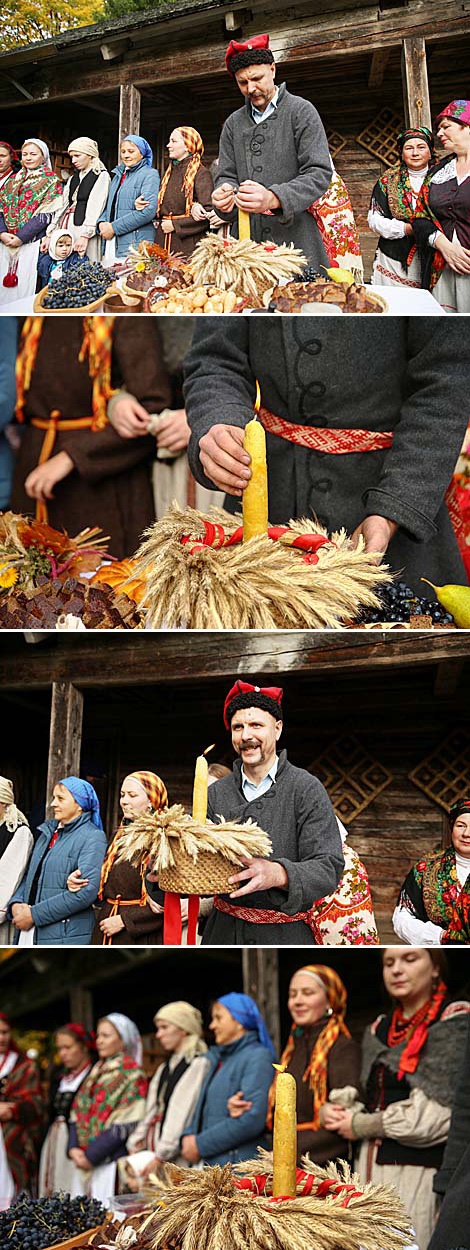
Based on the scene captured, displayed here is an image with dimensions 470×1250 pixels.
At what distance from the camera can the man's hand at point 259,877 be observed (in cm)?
275

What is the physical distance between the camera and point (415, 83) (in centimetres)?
399

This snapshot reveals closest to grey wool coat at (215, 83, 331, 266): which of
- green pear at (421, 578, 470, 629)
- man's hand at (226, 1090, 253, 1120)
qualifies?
green pear at (421, 578, 470, 629)

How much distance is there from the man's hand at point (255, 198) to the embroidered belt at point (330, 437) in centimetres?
63

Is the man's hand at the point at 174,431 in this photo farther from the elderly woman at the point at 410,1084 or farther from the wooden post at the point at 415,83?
the elderly woman at the point at 410,1084

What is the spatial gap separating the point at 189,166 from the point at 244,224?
66 centimetres

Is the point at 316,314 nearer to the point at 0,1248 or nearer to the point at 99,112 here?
the point at 99,112

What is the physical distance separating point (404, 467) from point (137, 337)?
4.00ft

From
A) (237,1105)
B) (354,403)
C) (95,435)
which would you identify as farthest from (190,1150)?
(354,403)

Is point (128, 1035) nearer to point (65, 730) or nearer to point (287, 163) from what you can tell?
point (65, 730)

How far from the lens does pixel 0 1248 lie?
2242 mm

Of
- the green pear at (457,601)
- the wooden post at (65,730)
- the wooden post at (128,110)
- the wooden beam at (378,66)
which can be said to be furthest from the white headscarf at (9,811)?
the wooden beam at (378,66)

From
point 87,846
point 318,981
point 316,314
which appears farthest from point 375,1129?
point 316,314

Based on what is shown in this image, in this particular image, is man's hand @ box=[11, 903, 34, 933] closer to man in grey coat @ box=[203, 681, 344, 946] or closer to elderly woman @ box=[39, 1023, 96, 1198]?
man in grey coat @ box=[203, 681, 344, 946]

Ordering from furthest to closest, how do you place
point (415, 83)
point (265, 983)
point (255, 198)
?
point (265, 983) → point (415, 83) → point (255, 198)
